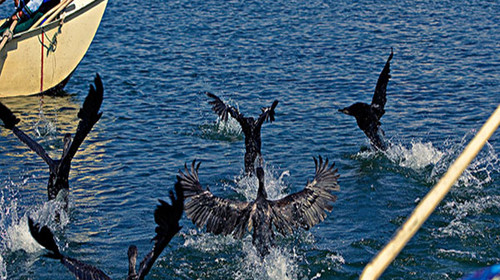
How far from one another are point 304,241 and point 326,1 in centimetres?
1619

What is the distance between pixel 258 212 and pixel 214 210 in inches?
21.5

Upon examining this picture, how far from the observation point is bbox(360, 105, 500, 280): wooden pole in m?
2.66

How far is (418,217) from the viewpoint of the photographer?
9.05 ft

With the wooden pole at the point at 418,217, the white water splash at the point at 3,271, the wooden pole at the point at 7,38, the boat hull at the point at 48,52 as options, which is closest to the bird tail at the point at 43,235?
the white water splash at the point at 3,271

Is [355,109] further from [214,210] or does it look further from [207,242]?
[214,210]

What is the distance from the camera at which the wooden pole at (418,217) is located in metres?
2.66

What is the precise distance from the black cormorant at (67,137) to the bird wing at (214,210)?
127 centimetres

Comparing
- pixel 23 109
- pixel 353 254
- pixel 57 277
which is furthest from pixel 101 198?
pixel 23 109

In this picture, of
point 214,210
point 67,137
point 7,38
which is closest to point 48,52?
point 7,38

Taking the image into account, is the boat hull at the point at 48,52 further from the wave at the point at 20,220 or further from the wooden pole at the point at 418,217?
the wooden pole at the point at 418,217

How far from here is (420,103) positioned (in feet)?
48.6

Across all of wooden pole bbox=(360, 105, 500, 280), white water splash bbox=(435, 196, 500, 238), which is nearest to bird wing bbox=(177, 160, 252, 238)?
white water splash bbox=(435, 196, 500, 238)

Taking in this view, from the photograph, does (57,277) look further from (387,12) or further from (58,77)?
(387,12)

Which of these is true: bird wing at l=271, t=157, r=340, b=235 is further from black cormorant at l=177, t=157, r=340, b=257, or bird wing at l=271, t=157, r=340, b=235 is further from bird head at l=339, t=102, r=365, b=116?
bird head at l=339, t=102, r=365, b=116
